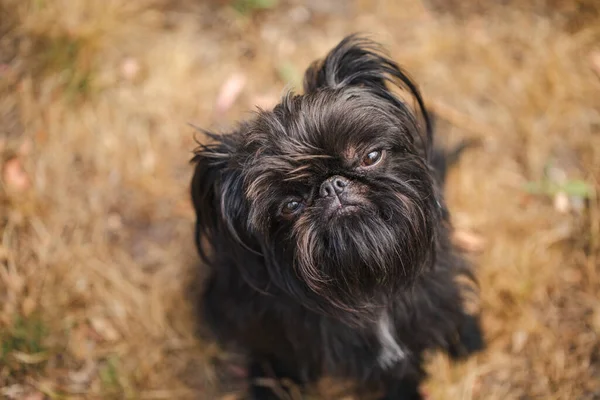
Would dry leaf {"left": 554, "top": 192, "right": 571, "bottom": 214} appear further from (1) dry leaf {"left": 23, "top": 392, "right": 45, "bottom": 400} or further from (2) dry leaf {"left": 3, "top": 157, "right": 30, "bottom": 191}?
(2) dry leaf {"left": 3, "top": 157, "right": 30, "bottom": 191}

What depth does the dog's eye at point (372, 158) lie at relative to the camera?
1496 millimetres

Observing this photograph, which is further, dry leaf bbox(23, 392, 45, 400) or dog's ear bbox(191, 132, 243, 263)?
dry leaf bbox(23, 392, 45, 400)

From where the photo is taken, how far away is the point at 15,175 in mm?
2898

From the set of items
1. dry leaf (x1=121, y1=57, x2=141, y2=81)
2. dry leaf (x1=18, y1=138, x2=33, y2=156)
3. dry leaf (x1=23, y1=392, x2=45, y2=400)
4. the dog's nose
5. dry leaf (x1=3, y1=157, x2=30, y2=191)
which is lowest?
dry leaf (x1=23, y1=392, x2=45, y2=400)

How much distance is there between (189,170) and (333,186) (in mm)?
1709

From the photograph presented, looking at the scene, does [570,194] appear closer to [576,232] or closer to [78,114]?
[576,232]

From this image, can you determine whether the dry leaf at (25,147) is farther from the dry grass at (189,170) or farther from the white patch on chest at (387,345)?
the white patch on chest at (387,345)

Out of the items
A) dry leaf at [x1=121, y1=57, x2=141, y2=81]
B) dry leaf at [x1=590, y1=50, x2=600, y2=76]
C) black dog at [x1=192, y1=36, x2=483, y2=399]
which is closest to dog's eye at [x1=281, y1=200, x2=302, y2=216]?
black dog at [x1=192, y1=36, x2=483, y2=399]

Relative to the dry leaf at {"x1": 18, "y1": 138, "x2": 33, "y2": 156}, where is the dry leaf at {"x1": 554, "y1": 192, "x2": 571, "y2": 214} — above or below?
above

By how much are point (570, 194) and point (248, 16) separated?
6.76 ft

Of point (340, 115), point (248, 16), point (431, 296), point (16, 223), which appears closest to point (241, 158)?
point (340, 115)

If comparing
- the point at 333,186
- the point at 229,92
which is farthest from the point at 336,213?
the point at 229,92

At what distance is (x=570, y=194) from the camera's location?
2.73m

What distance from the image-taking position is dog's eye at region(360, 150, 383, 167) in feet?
4.91
